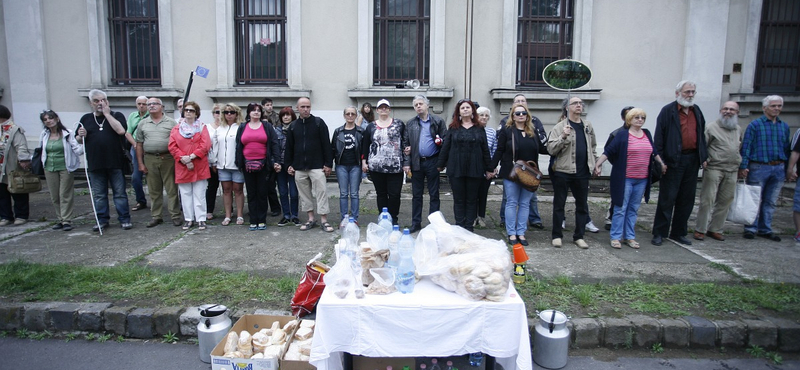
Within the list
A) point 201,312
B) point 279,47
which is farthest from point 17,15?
point 201,312

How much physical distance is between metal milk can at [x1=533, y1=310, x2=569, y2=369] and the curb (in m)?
0.20

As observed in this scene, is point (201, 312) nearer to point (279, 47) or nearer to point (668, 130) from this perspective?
point (668, 130)

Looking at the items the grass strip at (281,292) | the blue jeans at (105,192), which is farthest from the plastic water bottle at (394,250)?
the blue jeans at (105,192)

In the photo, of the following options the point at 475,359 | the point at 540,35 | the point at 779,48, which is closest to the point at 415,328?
the point at 475,359

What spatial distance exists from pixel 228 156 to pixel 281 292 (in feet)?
10.2

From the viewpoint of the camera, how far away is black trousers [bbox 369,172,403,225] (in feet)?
21.3

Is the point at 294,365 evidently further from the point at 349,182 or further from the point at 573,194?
the point at 573,194

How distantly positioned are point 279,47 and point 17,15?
5.97 meters

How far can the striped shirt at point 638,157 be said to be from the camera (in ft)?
18.8

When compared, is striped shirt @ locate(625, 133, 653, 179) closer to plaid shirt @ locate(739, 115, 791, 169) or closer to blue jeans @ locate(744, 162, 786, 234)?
plaid shirt @ locate(739, 115, 791, 169)

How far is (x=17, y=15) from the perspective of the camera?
10617 millimetres

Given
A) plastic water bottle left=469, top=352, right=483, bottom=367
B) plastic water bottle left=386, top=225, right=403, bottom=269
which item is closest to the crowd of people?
plastic water bottle left=386, top=225, right=403, bottom=269

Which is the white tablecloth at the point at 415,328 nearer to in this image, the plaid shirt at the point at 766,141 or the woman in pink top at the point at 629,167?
the woman in pink top at the point at 629,167

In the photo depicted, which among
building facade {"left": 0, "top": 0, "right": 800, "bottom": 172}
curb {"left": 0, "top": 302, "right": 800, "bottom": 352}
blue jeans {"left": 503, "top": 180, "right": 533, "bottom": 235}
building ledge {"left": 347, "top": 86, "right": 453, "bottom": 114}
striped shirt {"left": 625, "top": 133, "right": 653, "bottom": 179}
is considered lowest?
curb {"left": 0, "top": 302, "right": 800, "bottom": 352}
